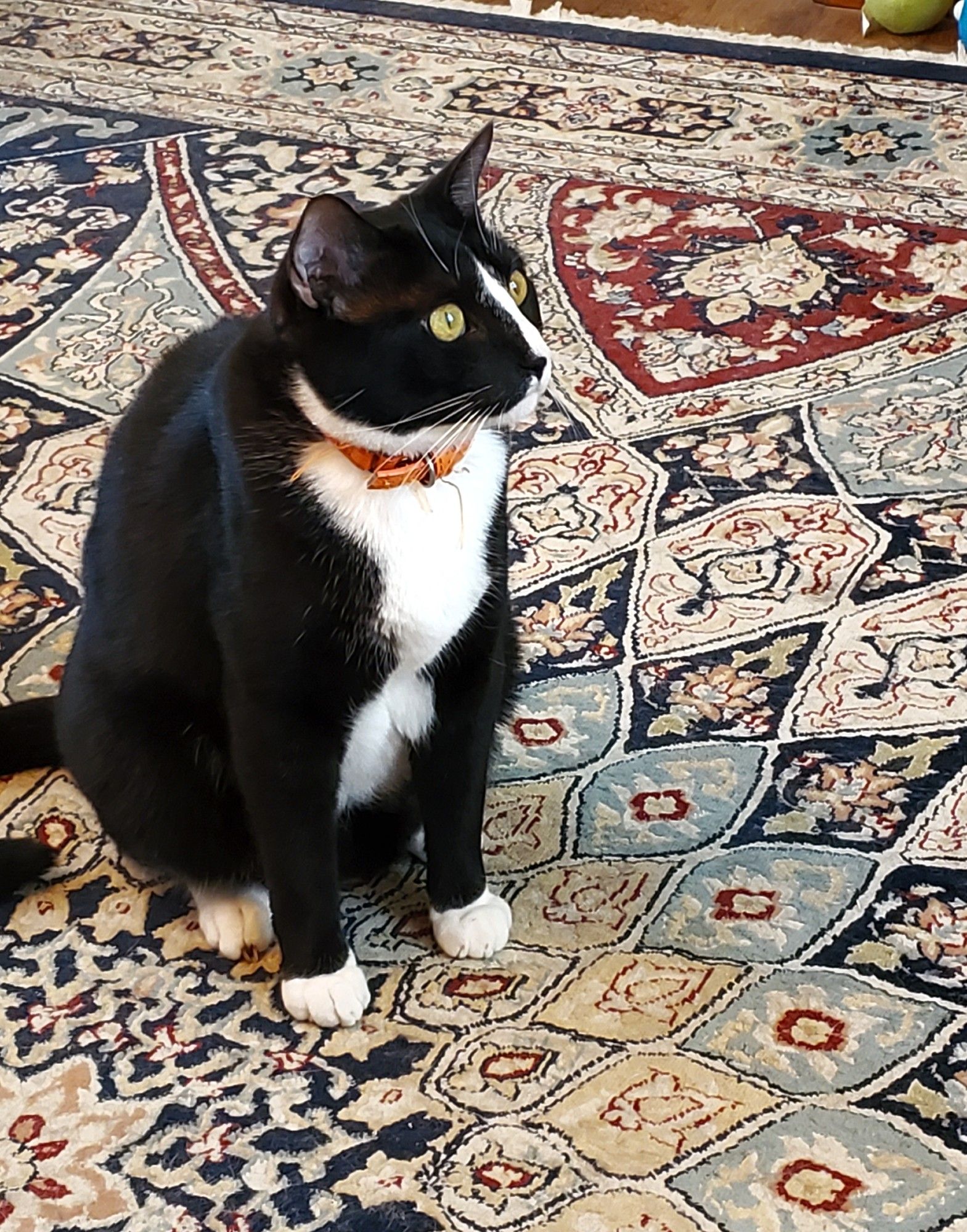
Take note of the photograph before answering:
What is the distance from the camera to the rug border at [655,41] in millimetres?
2852

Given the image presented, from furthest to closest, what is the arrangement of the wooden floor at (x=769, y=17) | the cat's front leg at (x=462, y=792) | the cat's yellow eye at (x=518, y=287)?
1. the wooden floor at (x=769, y=17)
2. the cat's front leg at (x=462, y=792)
3. the cat's yellow eye at (x=518, y=287)

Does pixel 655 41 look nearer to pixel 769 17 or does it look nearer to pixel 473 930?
pixel 769 17

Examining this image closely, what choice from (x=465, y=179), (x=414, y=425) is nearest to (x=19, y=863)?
(x=414, y=425)

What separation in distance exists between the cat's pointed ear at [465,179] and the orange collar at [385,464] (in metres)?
0.17

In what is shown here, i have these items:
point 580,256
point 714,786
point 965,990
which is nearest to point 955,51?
point 580,256

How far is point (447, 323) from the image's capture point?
100 cm

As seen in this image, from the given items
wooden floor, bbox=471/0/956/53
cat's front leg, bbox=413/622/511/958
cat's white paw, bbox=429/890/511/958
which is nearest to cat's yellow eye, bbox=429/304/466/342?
cat's front leg, bbox=413/622/511/958

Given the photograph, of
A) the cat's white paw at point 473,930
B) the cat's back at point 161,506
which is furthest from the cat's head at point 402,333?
the cat's white paw at point 473,930

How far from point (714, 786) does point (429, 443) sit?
0.55 m

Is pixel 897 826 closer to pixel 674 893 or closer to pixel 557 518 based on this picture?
pixel 674 893

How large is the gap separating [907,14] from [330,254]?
236 centimetres

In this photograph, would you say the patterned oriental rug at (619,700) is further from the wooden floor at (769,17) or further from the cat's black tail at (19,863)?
the wooden floor at (769,17)

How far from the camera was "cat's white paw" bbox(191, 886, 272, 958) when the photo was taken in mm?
1274

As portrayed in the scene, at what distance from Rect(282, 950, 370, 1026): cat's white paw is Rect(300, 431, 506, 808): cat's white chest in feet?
0.53
